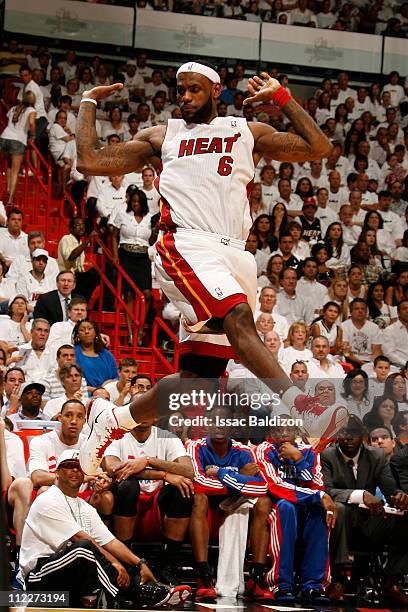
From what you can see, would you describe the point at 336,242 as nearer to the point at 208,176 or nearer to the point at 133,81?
the point at 133,81

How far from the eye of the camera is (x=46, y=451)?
23.5 feet

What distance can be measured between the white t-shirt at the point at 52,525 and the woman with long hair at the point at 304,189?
26.2 ft

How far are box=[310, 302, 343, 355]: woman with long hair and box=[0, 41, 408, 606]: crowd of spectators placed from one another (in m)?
0.02

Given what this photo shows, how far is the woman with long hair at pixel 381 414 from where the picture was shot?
5371 millimetres

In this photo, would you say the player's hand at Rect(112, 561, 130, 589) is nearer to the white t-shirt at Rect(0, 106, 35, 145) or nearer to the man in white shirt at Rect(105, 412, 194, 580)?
the man in white shirt at Rect(105, 412, 194, 580)

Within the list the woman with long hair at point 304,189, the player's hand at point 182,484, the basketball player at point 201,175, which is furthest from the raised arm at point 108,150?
the woman with long hair at point 304,189

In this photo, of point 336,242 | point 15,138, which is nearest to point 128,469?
point 336,242

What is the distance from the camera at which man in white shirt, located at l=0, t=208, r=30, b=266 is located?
11008mm

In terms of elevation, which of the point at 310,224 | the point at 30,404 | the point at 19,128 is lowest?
the point at 30,404

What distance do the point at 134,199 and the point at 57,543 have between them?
18.9 ft

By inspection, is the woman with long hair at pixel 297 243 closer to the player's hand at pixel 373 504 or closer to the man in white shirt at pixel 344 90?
the man in white shirt at pixel 344 90

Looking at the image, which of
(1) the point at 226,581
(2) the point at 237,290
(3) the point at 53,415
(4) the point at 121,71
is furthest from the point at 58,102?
(2) the point at 237,290

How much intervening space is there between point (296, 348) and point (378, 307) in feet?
8.11

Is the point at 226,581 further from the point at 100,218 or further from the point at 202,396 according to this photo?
the point at 100,218
